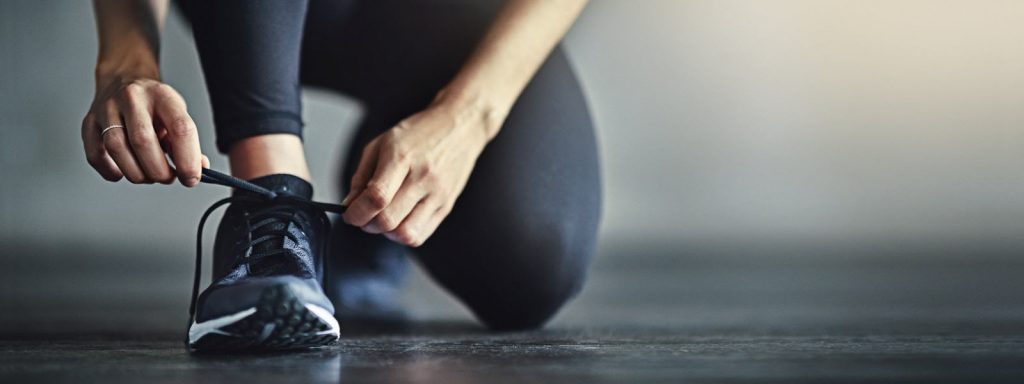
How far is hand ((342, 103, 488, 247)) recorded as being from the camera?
0.69 meters

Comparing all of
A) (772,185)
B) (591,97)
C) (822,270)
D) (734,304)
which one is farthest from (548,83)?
(772,185)

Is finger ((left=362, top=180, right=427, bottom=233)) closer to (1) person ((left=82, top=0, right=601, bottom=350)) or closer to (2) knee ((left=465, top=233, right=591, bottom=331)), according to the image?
(1) person ((left=82, top=0, right=601, bottom=350))

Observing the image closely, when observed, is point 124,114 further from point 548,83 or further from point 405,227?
point 548,83

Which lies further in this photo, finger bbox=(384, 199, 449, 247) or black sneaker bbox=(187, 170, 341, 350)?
finger bbox=(384, 199, 449, 247)

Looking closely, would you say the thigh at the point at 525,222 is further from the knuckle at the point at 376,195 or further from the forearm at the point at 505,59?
the knuckle at the point at 376,195

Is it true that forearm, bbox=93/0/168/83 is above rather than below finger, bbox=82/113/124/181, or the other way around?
above

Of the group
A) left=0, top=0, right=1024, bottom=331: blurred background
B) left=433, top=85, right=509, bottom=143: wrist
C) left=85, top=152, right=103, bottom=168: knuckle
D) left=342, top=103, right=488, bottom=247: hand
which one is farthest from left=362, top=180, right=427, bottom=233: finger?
left=0, top=0, right=1024, bottom=331: blurred background

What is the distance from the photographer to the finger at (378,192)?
0.68 meters

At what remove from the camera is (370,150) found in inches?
28.4

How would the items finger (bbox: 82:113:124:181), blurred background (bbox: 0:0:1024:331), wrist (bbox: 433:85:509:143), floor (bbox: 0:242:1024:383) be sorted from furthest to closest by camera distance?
blurred background (bbox: 0:0:1024:331) < wrist (bbox: 433:85:509:143) < finger (bbox: 82:113:124:181) < floor (bbox: 0:242:1024:383)

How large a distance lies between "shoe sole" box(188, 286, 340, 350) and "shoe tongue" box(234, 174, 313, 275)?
0.18 feet

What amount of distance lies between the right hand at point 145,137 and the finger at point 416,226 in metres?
0.17

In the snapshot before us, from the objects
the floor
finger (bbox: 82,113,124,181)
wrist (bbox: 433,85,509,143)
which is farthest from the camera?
wrist (bbox: 433,85,509,143)

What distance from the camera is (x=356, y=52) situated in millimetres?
1012
